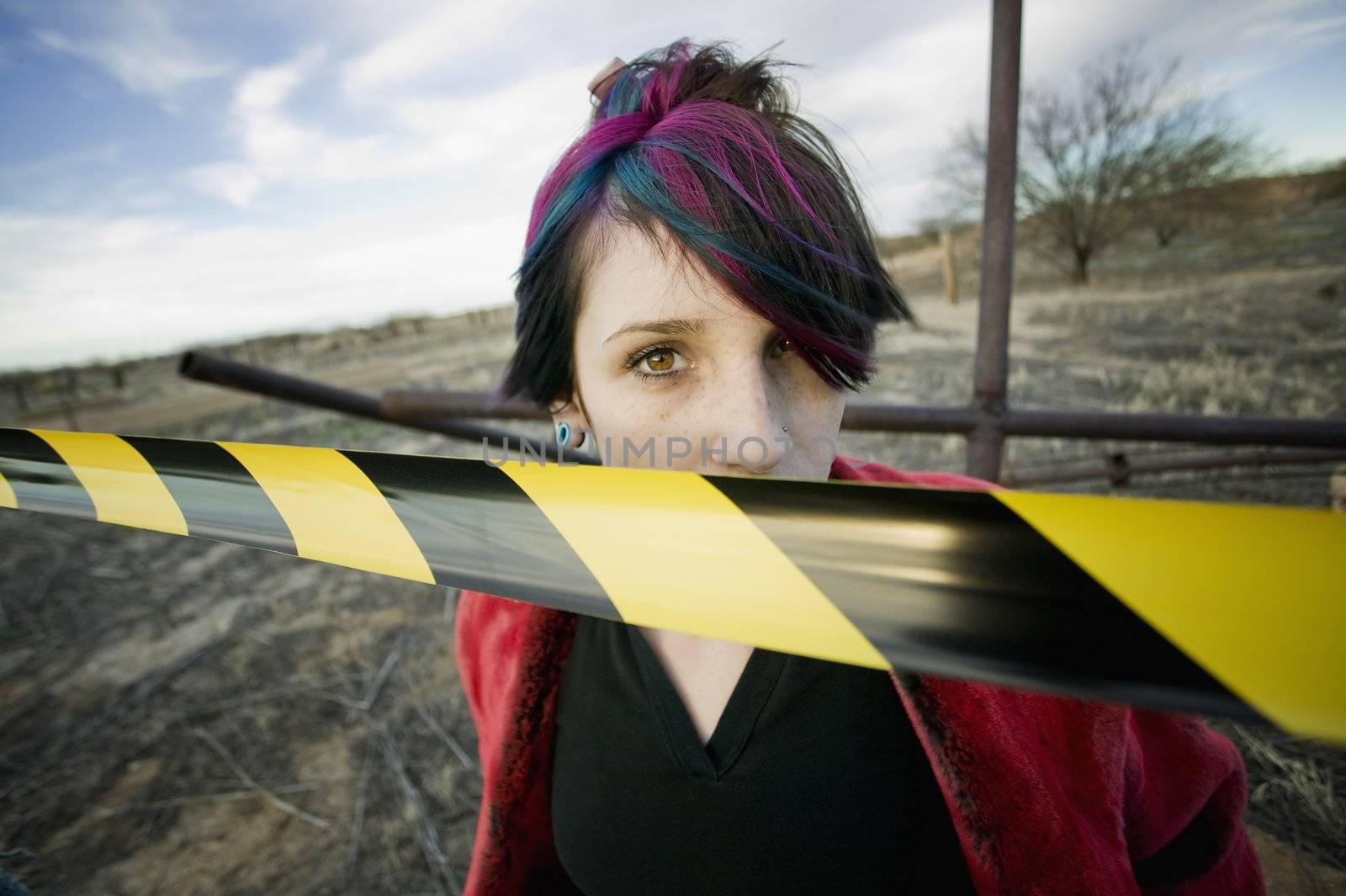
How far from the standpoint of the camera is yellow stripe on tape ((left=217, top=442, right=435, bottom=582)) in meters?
0.59

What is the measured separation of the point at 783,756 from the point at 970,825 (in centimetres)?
27

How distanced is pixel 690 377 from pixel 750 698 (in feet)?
1.69

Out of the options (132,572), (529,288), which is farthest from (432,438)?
(529,288)

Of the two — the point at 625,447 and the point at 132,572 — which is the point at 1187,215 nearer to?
the point at 625,447

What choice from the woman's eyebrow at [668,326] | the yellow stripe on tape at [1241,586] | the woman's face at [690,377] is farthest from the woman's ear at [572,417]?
the yellow stripe on tape at [1241,586]

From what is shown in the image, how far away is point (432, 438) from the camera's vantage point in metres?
7.48

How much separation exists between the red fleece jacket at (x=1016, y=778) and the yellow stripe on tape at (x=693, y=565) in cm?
45

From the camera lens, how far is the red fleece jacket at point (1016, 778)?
30.0 inches

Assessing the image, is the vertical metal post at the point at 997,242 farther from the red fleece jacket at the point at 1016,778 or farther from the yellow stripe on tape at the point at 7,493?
the yellow stripe on tape at the point at 7,493

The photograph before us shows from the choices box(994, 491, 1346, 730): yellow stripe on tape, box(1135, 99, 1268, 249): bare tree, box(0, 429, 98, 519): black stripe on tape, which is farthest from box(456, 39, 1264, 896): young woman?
box(1135, 99, 1268, 249): bare tree

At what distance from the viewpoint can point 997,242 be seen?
1835 millimetres

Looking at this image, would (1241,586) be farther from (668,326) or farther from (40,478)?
(40,478)

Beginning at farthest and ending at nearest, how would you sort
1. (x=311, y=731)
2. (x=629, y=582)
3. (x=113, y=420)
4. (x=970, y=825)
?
(x=113, y=420) → (x=311, y=731) → (x=970, y=825) → (x=629, y=582)

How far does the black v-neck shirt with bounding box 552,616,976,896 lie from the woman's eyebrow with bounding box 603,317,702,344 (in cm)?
53
